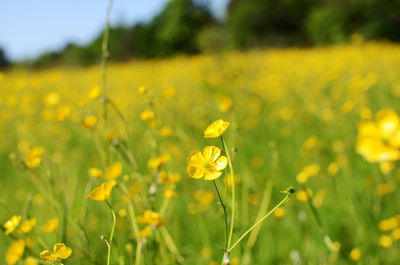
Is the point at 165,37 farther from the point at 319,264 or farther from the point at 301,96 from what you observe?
the point at 319,264

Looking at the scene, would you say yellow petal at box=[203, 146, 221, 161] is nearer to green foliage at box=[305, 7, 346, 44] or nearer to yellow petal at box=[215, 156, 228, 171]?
yellow petal at box=[215, 156, 228, 171]

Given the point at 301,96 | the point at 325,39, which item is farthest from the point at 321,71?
the point at 325,39

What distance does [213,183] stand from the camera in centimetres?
134

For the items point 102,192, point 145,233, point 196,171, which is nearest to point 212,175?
point 196,171

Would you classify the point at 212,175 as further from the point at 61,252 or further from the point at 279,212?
the point at 279,212

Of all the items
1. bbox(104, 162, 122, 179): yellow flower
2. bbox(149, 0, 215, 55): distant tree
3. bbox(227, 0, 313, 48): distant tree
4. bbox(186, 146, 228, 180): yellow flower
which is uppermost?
bbox(186, 146, 228, 180): yellow flower

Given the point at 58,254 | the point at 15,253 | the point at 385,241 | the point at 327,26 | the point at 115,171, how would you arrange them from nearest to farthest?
the point at 58,254 < the point at 15,253 < the point at 115,171 < the point at 385,241 < the point at 327,26

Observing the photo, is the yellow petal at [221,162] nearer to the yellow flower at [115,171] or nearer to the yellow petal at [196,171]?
the yellow petal at [196,171]

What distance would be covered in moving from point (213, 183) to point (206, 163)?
2.67ft

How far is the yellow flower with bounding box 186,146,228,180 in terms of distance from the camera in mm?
524

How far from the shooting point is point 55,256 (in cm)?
50

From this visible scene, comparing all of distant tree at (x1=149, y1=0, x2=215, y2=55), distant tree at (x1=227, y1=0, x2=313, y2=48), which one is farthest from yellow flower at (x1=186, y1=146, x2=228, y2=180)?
distant tree at (x1=149, y1=0, x2=215, y2=55)

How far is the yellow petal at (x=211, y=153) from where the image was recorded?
0.54 m

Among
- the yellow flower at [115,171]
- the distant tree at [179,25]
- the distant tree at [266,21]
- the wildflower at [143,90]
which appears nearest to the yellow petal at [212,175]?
the yellow flower at [115,171]
